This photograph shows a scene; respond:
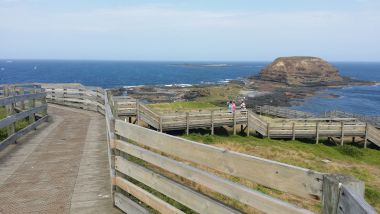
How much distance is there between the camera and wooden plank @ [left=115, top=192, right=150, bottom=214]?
4930 mm

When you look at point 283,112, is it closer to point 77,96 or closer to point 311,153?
point 311,153

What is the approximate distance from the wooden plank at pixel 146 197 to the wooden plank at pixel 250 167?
2.14 ft

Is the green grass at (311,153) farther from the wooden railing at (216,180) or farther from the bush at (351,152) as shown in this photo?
the wooden railing at (216,180)

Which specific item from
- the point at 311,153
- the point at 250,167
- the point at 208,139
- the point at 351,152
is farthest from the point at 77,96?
the point at 250,167

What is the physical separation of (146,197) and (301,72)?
330 feet

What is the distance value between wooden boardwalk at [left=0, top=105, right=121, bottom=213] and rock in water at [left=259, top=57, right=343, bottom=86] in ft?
279

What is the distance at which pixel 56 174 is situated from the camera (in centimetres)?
736

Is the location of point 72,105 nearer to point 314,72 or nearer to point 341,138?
point 341,138

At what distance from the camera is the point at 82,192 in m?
6.34

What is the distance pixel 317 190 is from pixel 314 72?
106159 mm

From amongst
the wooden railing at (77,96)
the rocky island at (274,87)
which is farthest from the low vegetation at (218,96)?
the wooden railing at (77,96)

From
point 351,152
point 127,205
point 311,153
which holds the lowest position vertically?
point 351,152

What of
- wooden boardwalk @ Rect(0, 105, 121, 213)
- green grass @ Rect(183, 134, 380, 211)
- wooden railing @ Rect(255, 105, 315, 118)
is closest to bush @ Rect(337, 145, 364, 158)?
green grass @ Rect(183, 134, 380, 211)

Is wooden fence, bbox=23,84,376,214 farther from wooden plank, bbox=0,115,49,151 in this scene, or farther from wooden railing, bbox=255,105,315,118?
wooden railing, bbox=255,105,315,118
